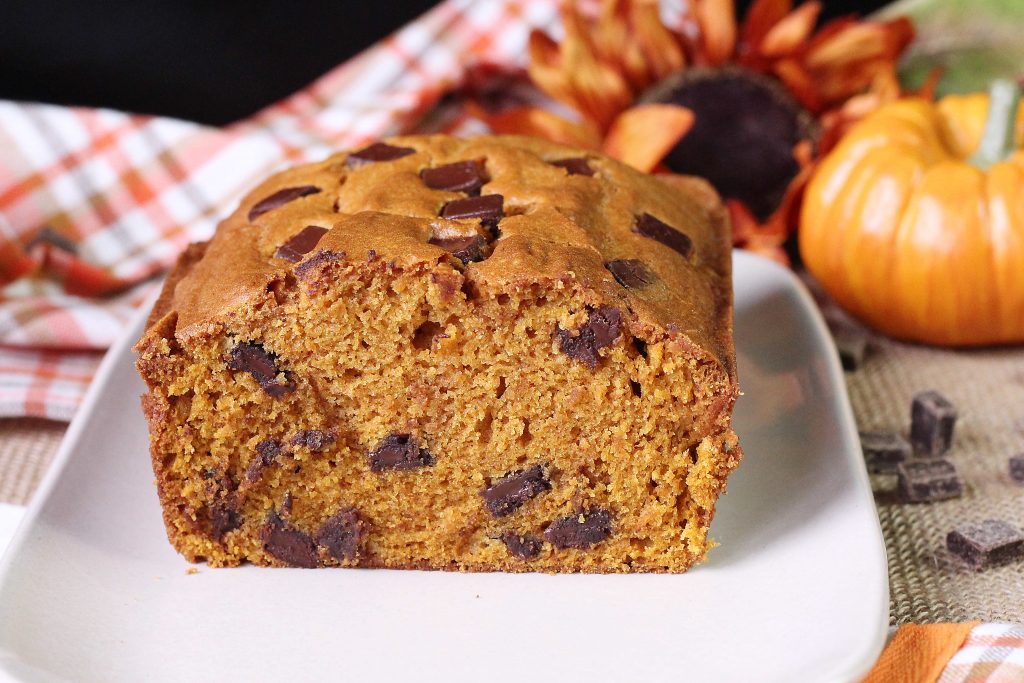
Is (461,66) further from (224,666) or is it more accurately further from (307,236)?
(224,666)

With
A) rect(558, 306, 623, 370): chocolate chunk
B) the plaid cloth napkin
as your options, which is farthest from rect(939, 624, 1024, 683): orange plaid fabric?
the plaid cloth napkin

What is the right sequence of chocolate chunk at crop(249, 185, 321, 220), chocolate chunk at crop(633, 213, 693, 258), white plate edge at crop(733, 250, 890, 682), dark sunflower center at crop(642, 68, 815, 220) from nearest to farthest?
white plate edge at crop(733, 250, 890, 682) < chocolate chunk at crop(633, 213, 693, 258) < chocolate chunk at crop(249, 185, 321, 220) < dark sunflower center at crop(642, 68, 815, 220)

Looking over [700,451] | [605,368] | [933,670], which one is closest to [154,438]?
[605,368]

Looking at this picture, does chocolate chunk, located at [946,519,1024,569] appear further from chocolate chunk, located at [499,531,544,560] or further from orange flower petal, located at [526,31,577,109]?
orange flower petal, located at [526,31,577,109]

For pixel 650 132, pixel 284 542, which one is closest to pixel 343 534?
pixel 284 542

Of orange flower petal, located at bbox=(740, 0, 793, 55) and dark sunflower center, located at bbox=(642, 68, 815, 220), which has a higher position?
orange flower petal, located at bbox=(740, 0, 793, 55)

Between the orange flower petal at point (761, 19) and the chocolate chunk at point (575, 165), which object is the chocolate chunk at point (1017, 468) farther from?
the orange flower petal at point (761, 19)

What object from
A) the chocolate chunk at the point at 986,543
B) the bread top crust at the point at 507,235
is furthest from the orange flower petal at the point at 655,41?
the chocolate chunk at the point at 986,543

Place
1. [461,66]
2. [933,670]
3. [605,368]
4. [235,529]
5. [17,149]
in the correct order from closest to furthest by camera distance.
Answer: [933,670] → [605,368] → [235,529] → [17,149] → [461,66]
